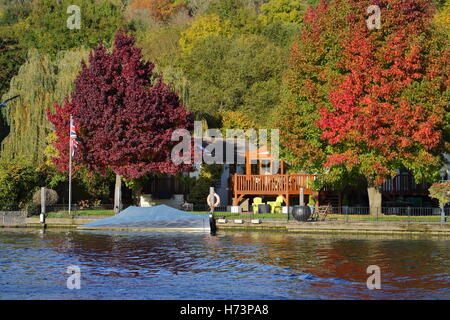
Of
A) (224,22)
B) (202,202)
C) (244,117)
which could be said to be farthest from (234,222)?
(224,22)

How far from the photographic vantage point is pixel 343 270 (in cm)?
3056

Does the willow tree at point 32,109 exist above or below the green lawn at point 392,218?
above

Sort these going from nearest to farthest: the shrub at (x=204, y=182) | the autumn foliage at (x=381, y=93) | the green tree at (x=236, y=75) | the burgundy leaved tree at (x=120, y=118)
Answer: the autumn foliage at (x=381, y=93)
the burgundy leaved tree at (x=120, y=118)
the shrub at (x=204, y=182)
the green tree at (x=236, y=75)

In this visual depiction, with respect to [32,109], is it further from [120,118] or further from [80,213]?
[80,213]

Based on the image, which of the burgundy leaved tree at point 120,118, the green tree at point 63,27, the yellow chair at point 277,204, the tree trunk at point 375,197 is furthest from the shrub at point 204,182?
the green tree at point 63,27

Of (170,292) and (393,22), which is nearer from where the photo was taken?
(170,292)

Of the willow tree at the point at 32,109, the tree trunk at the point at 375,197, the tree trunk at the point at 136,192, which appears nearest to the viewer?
the tree trunk at the point at 375,197

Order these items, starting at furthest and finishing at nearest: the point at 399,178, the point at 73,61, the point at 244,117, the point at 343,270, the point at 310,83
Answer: the point at 244,117
the point at 73,61
the point at 399,178
the point at 310,83
the point at 343,270

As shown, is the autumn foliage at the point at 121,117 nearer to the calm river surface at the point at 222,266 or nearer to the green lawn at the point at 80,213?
the green lawn at the point at 80,213

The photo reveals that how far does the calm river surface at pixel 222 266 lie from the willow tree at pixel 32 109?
1397 cm

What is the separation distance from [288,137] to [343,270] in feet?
64.5

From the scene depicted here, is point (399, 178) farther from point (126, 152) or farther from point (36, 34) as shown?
point (36, 34)

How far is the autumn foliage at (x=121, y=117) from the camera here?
5200cm
